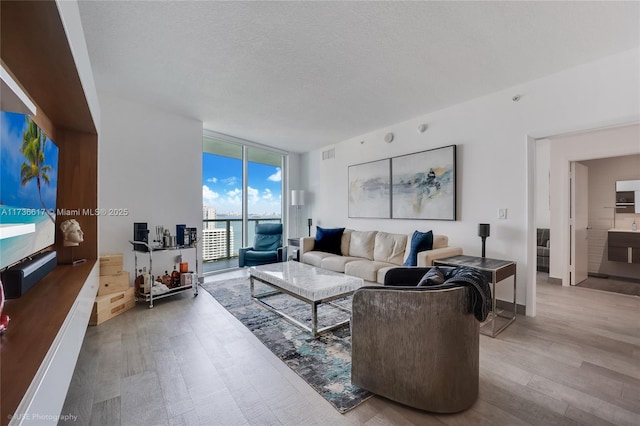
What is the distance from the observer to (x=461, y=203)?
11.4 ft

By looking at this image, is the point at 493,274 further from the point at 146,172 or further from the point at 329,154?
the point at 146,172

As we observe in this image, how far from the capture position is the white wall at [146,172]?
3.37 m

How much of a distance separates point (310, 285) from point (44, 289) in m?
1.88

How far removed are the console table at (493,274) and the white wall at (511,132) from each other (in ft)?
0.88

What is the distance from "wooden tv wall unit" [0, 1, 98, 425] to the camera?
0.76 meters

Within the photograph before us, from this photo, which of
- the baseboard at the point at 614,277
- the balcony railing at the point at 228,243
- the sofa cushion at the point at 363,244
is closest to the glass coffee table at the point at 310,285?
the sofa cushion at the point at 363,244

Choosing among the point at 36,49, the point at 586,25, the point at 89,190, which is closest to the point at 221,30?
the point at 36,49

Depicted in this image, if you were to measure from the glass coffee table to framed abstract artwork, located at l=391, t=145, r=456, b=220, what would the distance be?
1692mm

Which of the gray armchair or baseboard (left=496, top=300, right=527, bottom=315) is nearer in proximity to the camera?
the gray armchair

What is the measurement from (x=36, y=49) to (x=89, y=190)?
1.65 metres

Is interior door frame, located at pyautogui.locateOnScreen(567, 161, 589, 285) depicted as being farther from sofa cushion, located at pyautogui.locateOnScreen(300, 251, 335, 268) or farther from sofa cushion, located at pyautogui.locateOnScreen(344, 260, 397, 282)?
sofa cushion, located at pyautogui.locateOnScreen(300, 251, 335, 268)

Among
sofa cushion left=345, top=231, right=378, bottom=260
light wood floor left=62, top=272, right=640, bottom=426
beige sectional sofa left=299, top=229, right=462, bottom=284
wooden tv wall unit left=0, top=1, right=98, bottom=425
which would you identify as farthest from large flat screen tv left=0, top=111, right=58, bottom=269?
sofa cushion left=345, top=231, right=378, bottom=260

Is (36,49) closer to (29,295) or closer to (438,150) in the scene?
(29,295)

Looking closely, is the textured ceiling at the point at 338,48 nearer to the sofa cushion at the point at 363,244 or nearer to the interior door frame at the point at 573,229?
the sofa cushion at the point at 363,244
